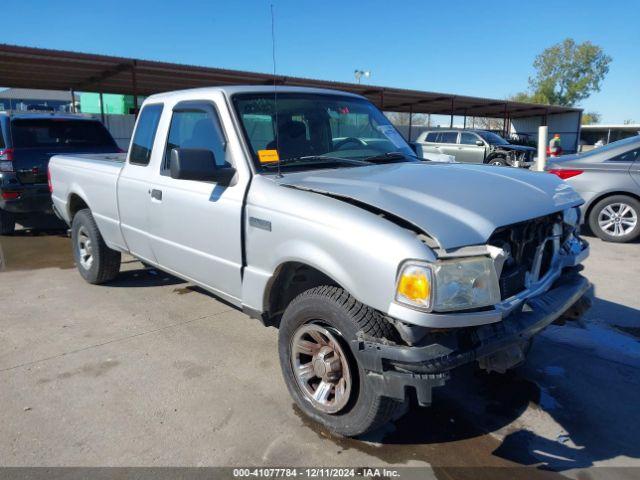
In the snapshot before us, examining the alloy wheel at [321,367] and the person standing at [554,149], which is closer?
the alloy wheel at [321,367]

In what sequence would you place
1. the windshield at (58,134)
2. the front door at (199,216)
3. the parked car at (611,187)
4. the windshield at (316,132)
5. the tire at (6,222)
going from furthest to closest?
the tire at (6,222), the windshield at (58,134), the parked car at (611,187), the windshield at (316,132), the front door at (199,216)

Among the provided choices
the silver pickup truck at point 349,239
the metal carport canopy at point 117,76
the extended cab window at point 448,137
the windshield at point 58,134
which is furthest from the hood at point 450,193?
the extended cab window at point 448,137

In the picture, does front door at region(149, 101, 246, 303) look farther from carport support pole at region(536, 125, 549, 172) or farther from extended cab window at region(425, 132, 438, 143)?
extended cab window at region(425, 132, 438, 143)

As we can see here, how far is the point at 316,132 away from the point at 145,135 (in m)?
1.67

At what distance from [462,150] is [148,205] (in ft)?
52.5

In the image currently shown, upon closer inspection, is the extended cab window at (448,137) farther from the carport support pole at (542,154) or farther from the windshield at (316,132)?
the windshield at (316,132)

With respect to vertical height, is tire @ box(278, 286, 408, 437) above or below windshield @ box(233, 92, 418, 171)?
below

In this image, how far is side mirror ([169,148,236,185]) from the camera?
3105mm

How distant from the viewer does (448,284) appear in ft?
7.39

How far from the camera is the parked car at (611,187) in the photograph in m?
7.50

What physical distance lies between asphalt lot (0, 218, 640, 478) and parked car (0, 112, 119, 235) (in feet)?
10.3

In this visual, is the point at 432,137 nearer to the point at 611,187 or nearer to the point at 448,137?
the point at 448,137

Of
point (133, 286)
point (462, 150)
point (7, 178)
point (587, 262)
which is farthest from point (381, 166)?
point (462, 150)

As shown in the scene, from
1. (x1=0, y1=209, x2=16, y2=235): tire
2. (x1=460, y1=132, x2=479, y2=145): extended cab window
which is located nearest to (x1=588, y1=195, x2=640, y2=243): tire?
(x1=0, y1=209, x2=16, y2=235): tire
